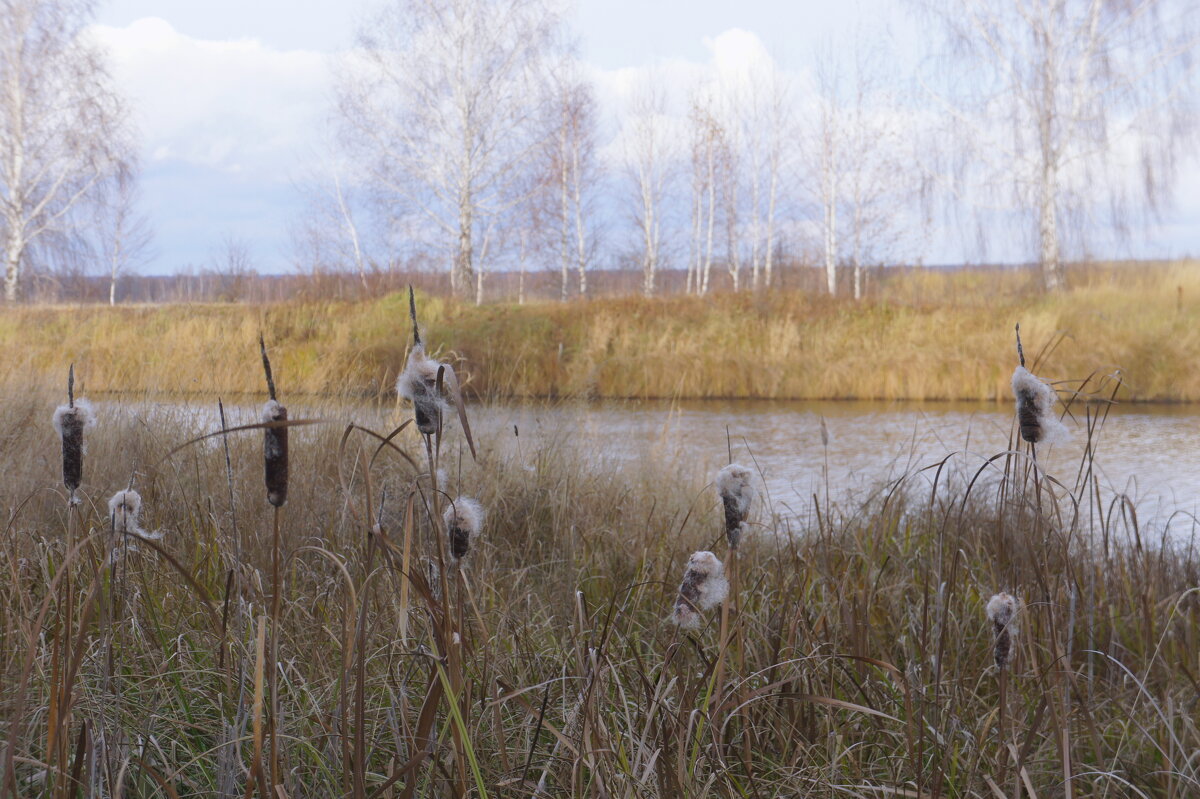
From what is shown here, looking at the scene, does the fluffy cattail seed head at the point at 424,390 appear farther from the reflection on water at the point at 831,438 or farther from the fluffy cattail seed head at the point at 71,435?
the reflection on water at the point at 831,438

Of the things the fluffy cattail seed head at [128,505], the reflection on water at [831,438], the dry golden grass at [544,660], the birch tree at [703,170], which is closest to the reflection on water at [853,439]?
the reflection on water at [831,438]

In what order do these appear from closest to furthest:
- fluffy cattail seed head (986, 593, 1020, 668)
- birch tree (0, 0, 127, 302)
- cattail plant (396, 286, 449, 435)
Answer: cattail plant (396, 286, 449, 435)
fluffy cattail seed head (986, 593, 1020, 668)
birch tree (0, 0, 127, 302)

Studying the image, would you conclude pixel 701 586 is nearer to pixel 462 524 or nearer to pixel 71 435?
pixel 462 524

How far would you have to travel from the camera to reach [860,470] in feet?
19.4

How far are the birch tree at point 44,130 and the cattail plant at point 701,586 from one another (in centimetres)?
1795

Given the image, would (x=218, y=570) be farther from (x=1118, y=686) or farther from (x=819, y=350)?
(x=819, y=350)

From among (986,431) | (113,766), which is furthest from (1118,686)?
(986,431)

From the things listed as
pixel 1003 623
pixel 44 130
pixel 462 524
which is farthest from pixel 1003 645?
pixel 44 130

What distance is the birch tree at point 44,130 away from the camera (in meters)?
15.8

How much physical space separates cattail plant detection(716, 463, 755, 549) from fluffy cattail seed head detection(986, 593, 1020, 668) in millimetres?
287

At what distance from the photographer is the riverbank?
10531mm

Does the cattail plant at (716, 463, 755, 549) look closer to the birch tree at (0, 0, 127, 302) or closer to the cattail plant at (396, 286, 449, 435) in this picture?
the cattail plant at (396, 286, 449, 435)

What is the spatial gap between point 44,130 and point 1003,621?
19.4 metres

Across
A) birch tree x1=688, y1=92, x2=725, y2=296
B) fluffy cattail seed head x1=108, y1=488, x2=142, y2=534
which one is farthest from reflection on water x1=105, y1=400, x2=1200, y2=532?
birch tree x1=688, y1=92, x2=725, y2=296
